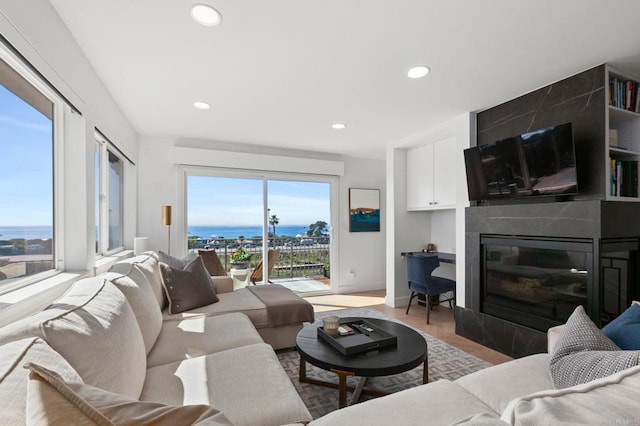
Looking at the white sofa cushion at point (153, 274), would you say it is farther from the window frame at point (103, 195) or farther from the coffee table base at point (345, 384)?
the coffee table base at point (345, 384)

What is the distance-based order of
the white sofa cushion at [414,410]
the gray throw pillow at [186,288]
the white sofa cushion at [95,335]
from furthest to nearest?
the gray throw pillow at [186,288] → the white sofa cushion at [414,410] → the white sofa cushion at [95,335]

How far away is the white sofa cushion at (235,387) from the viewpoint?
4.12 feet

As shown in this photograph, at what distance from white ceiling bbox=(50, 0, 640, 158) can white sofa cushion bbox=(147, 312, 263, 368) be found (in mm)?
1930

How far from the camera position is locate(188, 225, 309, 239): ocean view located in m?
4.59

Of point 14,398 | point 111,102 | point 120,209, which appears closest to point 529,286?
point 14,398

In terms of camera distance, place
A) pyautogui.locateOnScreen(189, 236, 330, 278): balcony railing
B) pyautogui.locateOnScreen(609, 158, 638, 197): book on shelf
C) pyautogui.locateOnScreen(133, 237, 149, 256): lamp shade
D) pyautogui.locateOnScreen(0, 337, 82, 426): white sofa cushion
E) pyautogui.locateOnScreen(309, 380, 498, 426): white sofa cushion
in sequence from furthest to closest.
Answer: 1. pyautogui.locateOnScreen(189, 236, 330, 278): balcony railing
2. pyautogui.locateOnScreen(133, 237, 149, 256): lamp shade
3. pyautogui.locateOnScreen(609, 158, 638, 197): book on shelf
4. pyautogui.locateOnScreen(309, 380, 498, 426): white sofa cushion
5. pyautogui.locateOnScreen(0, 337, 82, 426): white sofa cushion

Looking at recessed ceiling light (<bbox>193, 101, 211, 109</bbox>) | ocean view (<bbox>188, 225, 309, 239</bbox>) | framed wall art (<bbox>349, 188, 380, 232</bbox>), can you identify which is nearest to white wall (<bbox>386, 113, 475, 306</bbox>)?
framed wall art (<bbox>349, 188, 380, 232</bbox>)

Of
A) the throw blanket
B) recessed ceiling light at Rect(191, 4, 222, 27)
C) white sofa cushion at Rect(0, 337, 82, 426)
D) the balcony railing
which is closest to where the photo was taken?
white sofa cushion at Rect(0, 337, 82, 426)

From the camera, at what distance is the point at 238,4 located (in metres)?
1.69

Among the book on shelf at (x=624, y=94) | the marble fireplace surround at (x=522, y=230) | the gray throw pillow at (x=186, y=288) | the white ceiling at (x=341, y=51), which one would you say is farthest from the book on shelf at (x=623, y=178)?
the gray throw pillow at (x=186, y=288)

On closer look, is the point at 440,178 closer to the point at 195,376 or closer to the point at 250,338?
the point at 250,338

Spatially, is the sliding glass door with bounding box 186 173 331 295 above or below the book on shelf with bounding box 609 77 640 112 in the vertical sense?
below

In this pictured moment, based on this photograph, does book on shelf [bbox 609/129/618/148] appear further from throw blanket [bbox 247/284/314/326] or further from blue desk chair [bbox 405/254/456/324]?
throw blanket [bbox 247/284/314/326]

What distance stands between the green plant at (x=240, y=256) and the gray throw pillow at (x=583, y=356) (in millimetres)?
4131
